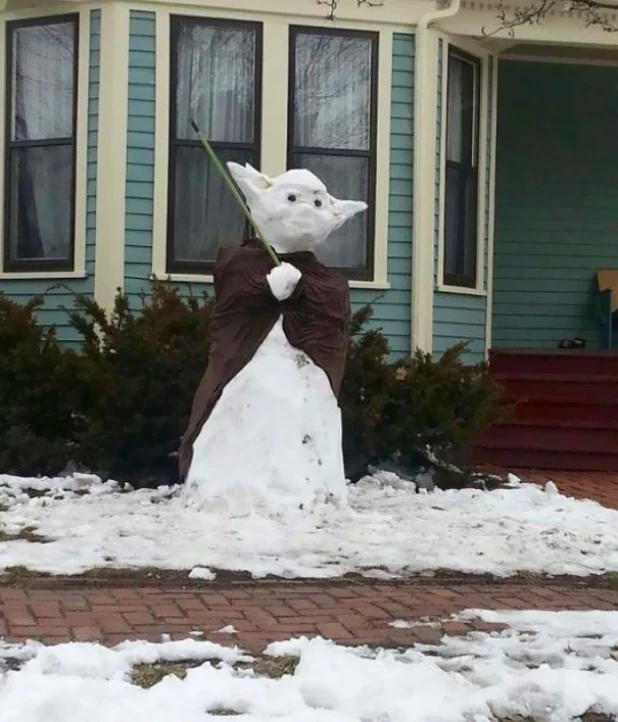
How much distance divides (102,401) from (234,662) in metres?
4.61

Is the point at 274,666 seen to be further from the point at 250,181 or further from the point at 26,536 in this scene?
the point at 250,181

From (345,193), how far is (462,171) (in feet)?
4.17

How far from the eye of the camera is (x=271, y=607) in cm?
536

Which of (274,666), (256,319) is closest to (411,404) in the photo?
(256,319)

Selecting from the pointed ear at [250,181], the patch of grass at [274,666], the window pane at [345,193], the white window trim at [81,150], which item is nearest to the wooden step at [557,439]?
the window pane at [345,193]

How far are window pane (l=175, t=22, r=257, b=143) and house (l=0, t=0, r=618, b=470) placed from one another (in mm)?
12

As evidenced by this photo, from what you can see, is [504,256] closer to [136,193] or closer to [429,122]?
[429,122]

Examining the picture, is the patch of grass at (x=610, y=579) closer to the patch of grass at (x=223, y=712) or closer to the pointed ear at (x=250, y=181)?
the patch of grass at (x=223, y=712)

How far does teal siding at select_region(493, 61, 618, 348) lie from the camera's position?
512 inches

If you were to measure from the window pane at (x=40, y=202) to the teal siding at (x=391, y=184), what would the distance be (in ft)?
2.11

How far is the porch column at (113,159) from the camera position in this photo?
10.4 metres

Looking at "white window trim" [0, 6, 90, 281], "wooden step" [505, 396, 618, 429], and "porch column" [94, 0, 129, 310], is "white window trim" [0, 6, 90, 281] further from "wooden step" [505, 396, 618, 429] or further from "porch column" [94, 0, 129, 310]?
"wooden step" [505, 396, 618, 429]

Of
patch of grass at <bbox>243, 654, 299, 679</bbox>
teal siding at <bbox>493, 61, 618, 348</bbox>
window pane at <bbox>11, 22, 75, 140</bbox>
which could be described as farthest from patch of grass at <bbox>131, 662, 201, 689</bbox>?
teal siding at <bbox>493, 61, 618, 348</bbox>

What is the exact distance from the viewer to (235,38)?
35.0 feet
